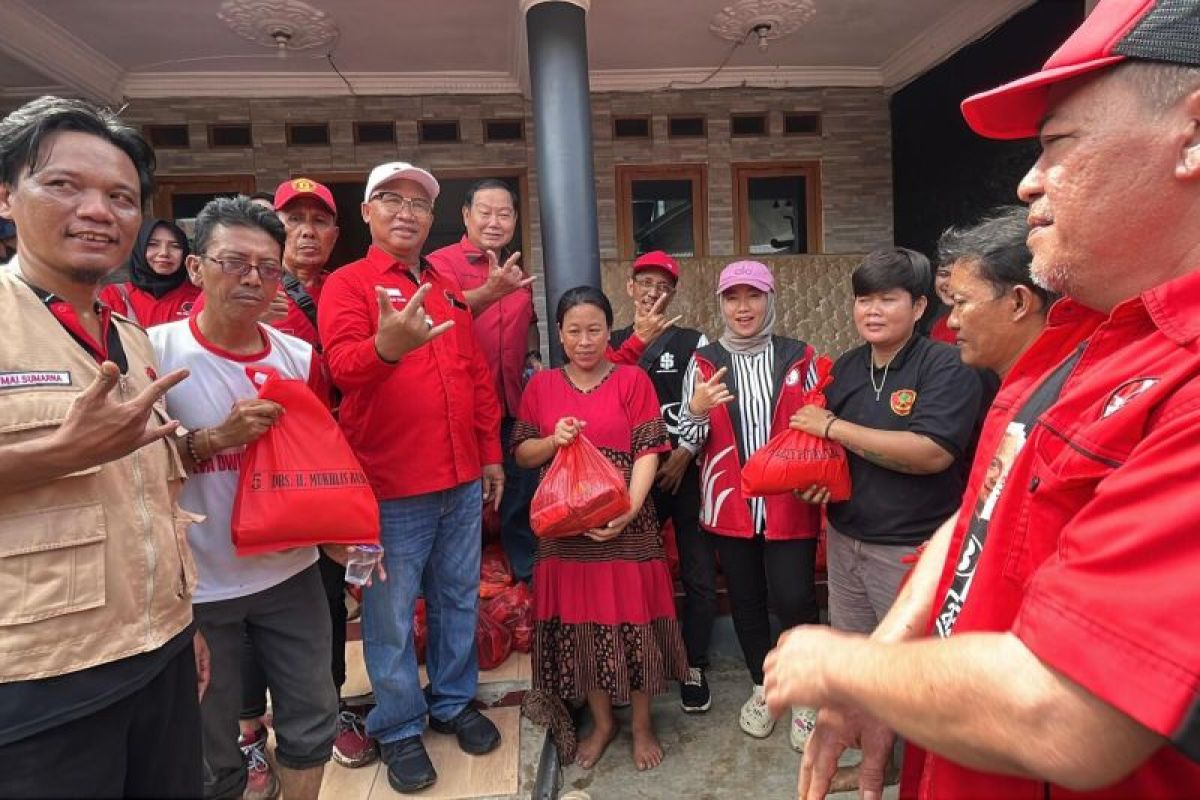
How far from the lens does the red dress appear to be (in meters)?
2.60

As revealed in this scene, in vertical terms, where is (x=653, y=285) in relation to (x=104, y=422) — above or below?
above

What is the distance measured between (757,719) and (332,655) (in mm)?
1909

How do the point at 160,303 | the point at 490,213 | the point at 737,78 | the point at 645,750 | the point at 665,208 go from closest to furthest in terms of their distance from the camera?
the point at 645,750 → the point at 160,303 → the point at 490,213 → the point at 737,78 → the point at 665,208

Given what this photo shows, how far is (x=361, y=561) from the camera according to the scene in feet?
6.49

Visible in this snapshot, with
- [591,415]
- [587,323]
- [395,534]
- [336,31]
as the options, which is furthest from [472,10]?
[395,534]

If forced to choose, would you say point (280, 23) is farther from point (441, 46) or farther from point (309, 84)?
point (441, 46)

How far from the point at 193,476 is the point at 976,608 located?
195cm

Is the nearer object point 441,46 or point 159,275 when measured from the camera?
point 159,275

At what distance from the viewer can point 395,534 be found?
92.9 inches

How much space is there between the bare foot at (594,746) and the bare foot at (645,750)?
12 centimetres

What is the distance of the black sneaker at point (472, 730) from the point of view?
252 centimetres

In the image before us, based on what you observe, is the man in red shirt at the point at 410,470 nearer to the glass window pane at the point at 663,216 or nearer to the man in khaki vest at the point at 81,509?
the man in khaki vest at the point at 81,509

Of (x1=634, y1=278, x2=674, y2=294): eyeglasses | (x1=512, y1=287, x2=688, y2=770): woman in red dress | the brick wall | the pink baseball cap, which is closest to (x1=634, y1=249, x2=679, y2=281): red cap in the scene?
(x1=634, y1=278, x2=674, y2=294): eyeglasses

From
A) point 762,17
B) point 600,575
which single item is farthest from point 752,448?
point 762,17
